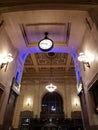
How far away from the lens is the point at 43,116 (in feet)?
39.3

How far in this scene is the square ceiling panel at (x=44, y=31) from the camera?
4670 mm

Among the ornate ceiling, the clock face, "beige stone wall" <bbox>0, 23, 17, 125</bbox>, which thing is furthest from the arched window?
the clock face

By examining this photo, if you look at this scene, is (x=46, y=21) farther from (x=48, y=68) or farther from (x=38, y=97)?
(x=38, y=97)

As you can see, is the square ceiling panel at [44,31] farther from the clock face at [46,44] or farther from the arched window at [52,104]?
the arched window at [52,104]

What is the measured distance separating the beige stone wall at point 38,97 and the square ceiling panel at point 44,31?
27.4 ft

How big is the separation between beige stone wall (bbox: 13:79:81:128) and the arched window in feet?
1.47

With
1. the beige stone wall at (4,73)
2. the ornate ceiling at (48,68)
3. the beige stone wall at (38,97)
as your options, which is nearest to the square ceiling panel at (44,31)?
the beige stone wall at (4,73)

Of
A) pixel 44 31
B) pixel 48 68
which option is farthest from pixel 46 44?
pixel 48 68

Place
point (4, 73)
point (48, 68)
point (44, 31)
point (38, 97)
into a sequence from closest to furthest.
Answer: point (4, 73) < point (44, 31) < point (48, 68) < point (38, 97)

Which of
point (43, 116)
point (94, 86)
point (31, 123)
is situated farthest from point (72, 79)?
point (94, 86)

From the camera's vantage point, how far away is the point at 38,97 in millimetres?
12836

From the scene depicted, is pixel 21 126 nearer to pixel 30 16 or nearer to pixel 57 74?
pixel 57 74

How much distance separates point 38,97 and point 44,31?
9.10 m

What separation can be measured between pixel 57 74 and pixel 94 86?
9592mm
